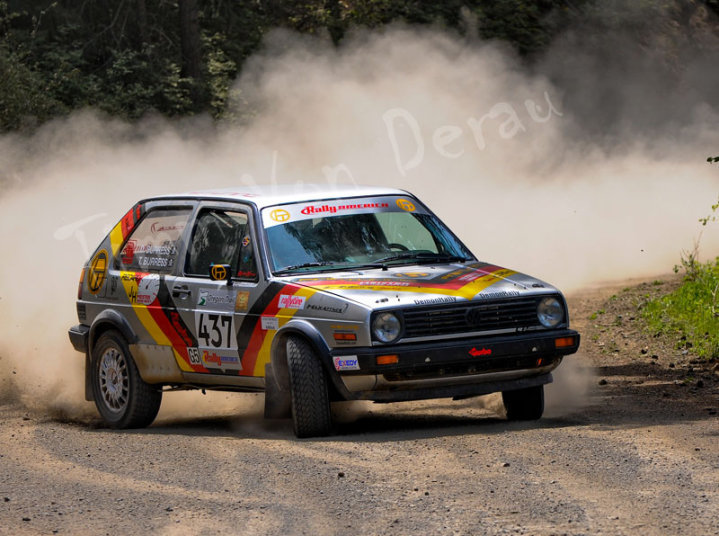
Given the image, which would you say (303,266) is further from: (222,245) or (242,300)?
(222,245)

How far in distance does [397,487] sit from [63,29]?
20.1m

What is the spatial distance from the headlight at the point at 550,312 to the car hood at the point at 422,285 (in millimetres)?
73

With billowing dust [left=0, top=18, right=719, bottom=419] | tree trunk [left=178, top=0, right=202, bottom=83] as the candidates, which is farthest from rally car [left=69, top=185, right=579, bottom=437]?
tree trunk [left=178, top=0, right=202, bottom=83]

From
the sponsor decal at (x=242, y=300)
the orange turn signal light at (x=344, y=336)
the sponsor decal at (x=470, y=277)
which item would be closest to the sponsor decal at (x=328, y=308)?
the orange turn signal light at (x=344, y=336)

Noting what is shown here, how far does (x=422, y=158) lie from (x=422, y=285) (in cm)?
1731

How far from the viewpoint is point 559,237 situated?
20844 millimetres

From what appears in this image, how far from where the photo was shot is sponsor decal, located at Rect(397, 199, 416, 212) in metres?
9.62

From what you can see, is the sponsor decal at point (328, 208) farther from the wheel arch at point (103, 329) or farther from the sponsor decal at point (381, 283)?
the wheel arch at point (103, 329)

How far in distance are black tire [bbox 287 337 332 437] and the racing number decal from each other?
32.9 inches

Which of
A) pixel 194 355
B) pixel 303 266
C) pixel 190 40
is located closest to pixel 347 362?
pixel 303 266

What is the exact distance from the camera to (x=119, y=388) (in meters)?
9.93

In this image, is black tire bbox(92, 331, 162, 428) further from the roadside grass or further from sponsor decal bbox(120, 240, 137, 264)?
the roadside grass

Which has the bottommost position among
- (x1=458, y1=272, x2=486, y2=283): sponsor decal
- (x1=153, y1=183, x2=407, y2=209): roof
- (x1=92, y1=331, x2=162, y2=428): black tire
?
(x1=92, y1=331, x2=162, y2=428): black tire

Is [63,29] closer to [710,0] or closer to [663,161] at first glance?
[663,161]
